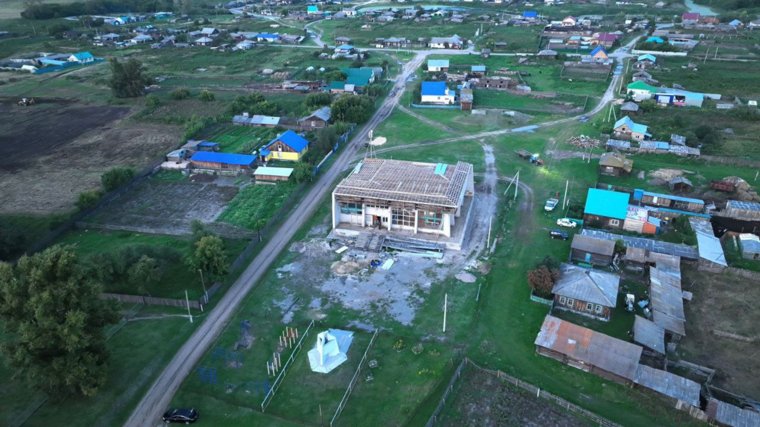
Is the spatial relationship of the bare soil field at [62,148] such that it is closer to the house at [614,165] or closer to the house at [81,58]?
the house at [81,58]

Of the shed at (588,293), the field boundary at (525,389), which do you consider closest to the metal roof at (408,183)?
the shed at (588,293)

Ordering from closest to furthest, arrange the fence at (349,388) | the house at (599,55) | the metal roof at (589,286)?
1. the fence at (349,388)
2. the metal roof at (589,286)
3. the house at (599,55)

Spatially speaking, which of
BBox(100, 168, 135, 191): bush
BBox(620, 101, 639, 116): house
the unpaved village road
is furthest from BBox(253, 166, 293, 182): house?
BBox(620, 101, 639, 116): house

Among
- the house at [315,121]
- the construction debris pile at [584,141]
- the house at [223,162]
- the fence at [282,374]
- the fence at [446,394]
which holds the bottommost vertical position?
the fence at [282,374]

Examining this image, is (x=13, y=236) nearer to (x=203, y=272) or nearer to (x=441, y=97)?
(x=203, y=272)

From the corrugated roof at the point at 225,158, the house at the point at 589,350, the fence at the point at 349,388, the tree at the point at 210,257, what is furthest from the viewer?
the corrugated roof at the point at 225,158

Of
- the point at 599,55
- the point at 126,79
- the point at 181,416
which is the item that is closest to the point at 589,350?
the point at 181,416

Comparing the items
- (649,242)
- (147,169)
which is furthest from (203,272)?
(649,242)

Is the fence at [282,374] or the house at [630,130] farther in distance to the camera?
the house at [630,130]
